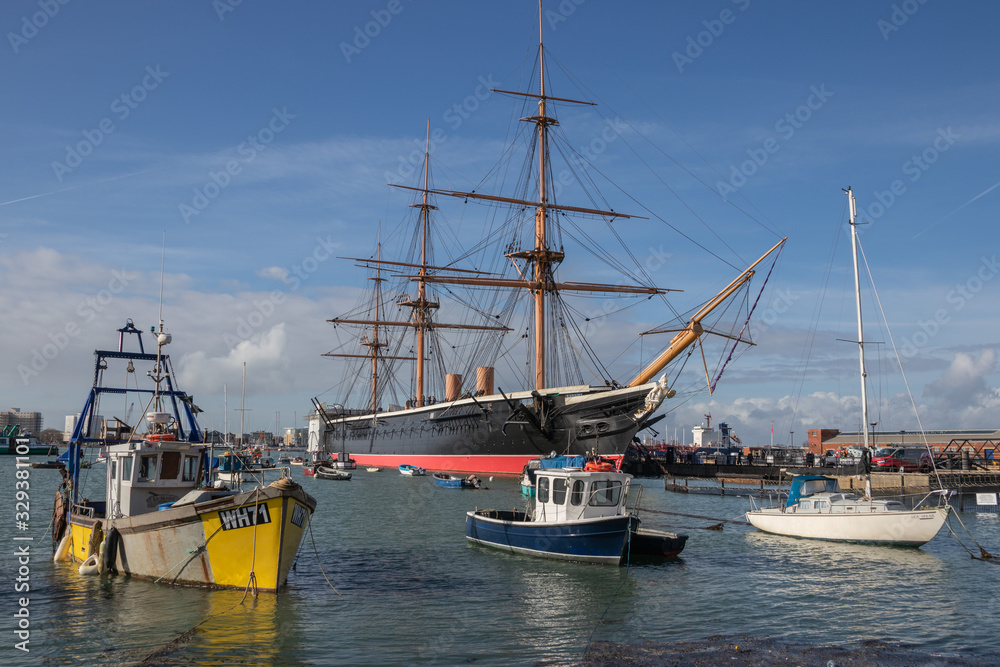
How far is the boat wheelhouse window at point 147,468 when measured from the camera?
2192 cm

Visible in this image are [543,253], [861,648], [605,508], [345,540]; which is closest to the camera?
[861,648]

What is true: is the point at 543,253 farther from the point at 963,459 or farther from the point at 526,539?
the point at 526,539

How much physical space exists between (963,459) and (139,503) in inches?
2483

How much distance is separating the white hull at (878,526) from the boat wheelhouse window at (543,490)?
12.9 meters

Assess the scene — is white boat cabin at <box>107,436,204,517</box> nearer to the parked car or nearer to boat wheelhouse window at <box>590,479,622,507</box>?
boat wheelhouse window at <box>590,479,622,507</box>

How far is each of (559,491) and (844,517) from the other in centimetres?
1308

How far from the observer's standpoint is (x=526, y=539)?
26.4 meters

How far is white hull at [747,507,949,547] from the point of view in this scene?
29.5 m

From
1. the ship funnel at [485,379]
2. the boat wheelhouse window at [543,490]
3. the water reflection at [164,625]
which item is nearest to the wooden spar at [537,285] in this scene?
the ship funnel at [485,379]

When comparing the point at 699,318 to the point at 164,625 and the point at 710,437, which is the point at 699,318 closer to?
the point at 164,625

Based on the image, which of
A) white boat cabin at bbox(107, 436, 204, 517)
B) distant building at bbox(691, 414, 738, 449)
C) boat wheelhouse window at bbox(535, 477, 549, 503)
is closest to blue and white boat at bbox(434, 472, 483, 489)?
boat wheelhouse window at bbox(535, 477, 549, 503)

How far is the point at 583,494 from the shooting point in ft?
83.5

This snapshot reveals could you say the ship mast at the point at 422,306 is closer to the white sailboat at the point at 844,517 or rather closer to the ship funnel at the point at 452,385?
the ship funnel at the point at 452,385

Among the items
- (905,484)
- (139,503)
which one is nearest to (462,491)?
(905,484)
